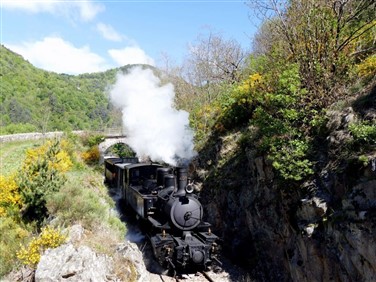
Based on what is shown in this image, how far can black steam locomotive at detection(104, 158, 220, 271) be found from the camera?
1167 centimetres

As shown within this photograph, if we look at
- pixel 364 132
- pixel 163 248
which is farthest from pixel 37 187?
pixel 364 132

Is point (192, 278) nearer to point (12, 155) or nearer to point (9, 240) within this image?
point (9, 240)

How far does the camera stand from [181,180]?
12.8 m

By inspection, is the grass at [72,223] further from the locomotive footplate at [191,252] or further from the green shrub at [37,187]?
the locomotive footplate at [191,252]

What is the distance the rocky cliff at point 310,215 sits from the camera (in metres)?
8.15

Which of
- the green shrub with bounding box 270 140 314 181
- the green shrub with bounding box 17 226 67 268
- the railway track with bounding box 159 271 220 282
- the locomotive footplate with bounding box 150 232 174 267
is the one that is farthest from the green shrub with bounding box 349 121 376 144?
the green shrub with bounding box 17 226 67 268

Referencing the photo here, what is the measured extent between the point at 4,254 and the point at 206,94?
75.1 ft

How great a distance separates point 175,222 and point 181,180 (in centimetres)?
152

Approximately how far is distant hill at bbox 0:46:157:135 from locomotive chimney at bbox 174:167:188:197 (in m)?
47.5

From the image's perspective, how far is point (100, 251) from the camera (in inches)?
356

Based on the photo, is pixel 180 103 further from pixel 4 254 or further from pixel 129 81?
pixel 4 254

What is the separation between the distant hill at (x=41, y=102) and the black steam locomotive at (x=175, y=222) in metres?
46.1

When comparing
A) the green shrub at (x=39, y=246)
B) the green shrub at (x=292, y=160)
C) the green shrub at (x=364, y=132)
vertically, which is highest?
the green shrub at (x=364, y=132)

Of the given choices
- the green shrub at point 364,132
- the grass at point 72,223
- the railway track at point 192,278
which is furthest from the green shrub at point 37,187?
the green shrub at point 364,132
